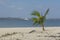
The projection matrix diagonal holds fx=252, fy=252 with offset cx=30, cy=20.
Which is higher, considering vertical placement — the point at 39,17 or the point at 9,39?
the point at 39,17

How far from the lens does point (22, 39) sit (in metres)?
13.3

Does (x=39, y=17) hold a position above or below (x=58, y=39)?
above

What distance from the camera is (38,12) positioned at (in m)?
19.7

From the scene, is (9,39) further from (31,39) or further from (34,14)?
(34,14)

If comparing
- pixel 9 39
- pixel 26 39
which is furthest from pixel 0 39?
pixel 26 39

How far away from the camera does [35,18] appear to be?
19672 millimetres

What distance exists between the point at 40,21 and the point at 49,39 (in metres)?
6.54

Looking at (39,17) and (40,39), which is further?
(39,17)

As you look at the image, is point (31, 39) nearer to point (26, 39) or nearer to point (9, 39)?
point (26, 39)

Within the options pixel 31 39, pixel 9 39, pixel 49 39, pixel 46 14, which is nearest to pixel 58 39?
pixel 49 39

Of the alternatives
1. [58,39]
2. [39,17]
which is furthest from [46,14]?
[58,39]

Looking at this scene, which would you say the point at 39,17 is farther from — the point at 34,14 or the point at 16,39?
the point at 16,39

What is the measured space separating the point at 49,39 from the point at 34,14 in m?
6.59

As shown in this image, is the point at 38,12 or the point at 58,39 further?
the point at 38,12
